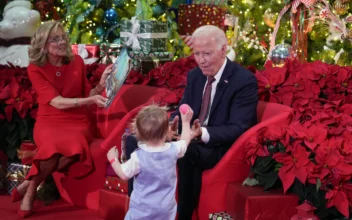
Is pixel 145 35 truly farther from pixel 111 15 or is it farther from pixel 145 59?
pixel 111 15

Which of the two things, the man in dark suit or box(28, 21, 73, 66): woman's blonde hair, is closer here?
the man in dark suit

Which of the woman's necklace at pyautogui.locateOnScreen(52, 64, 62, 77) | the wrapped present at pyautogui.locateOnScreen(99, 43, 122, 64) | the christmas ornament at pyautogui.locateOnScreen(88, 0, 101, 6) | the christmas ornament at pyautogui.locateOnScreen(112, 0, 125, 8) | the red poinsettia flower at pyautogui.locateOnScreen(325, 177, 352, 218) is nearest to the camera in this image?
the red poinsettia flower at pyautogui.locateOnScreen(325, 177, 352, 218)

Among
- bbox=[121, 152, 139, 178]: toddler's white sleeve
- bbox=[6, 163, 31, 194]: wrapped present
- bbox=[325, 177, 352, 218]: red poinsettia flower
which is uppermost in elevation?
bbox=[121, 152, 139, 178]: toddler's white sleeve

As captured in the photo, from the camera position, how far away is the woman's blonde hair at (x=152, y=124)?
3.01 m

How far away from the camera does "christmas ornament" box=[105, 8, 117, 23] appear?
771 cm

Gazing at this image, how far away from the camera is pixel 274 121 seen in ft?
11.8

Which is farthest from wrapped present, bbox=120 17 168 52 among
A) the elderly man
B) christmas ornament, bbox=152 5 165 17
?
christmas ornament, bbox=152 5 165 17

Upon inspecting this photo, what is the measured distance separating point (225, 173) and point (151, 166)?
67 cm

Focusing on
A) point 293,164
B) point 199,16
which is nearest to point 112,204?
point 293,164

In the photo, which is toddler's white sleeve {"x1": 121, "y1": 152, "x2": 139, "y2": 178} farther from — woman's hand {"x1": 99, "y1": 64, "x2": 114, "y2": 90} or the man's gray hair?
woman's hand {"x1": 99, "y1": 64, "x2": 114, "y2": 90}

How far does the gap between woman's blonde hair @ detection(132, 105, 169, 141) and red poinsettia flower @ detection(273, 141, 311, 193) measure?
0.60 m

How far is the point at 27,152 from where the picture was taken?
4.75 metres

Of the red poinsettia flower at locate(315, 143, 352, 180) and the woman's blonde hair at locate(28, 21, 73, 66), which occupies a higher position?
the woman's blonde hair at locate(28, 21, 73, 66)

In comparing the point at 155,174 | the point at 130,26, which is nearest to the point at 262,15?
the point at 130,26
